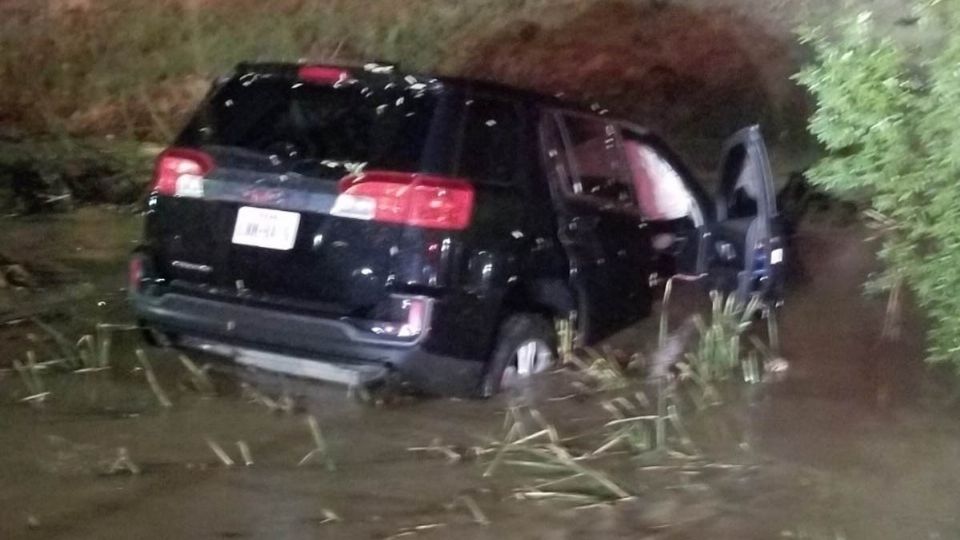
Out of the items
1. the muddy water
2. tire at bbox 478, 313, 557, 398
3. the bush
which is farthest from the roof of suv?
the bush

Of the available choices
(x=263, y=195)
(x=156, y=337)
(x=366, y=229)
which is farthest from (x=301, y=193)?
(x=156, y=337)

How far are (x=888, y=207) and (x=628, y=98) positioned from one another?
26.6 ft

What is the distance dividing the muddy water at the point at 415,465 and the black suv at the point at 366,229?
0.26m

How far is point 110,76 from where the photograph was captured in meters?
12.6

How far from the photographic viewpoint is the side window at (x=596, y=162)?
21.4 ft

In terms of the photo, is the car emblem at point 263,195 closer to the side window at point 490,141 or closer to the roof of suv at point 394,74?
the roof of suv at point 394,74

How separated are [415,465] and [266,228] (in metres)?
1.19

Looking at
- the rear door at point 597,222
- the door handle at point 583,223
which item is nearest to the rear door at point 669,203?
the rear door at point 597,222

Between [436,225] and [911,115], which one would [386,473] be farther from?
[911,115]

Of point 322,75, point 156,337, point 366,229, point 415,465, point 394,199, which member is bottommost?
point 415,465

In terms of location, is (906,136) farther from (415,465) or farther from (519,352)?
(415,465)

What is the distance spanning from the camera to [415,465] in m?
5.32

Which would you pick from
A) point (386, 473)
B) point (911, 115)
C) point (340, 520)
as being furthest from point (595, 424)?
point (911, 115)

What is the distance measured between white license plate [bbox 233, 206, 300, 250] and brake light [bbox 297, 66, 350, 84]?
0.63m
